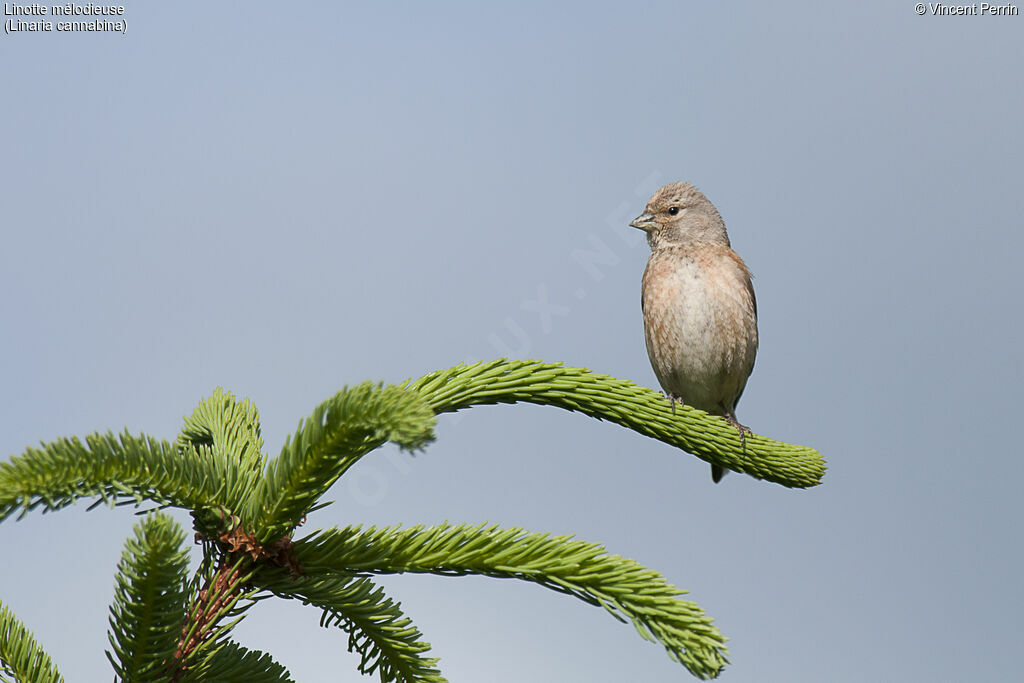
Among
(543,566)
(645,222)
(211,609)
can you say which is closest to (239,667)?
(211,609)

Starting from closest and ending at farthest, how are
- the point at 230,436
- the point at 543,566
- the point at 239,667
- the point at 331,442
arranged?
the point at 331,442, the point at 543,566, the point at 239,667, the point at 230,436

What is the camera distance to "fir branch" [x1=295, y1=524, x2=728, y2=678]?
6.69 feet

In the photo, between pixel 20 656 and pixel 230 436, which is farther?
pixel 230 436

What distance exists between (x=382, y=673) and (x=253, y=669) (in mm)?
379

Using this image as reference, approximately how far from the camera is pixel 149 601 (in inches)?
74.0

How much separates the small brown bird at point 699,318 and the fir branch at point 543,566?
4.34 m

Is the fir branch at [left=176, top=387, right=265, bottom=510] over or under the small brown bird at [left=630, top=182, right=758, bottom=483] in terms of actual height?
under

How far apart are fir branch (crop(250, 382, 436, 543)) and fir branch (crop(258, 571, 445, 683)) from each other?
0.18m

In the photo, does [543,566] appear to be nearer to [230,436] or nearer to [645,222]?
[230,436]

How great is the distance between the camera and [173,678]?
212 cm

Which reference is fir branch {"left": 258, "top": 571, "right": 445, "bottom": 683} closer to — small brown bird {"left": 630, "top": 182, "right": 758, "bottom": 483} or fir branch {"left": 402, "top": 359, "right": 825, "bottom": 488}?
fir branch {"left": 402, "top": 359, "right": 825, "bottom": 488}

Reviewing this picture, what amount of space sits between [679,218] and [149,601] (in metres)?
5.90

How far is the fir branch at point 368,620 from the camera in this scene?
2246 mm

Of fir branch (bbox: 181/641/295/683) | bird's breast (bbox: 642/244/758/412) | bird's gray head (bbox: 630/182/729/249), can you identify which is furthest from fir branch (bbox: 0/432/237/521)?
bird's gray head (bbox: 630/182/729/249)
